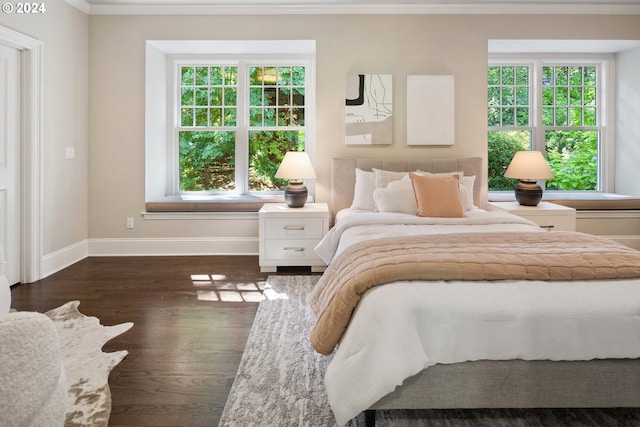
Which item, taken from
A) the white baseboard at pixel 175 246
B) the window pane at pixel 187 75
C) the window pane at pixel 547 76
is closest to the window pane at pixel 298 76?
the window pane at pixel 187 75

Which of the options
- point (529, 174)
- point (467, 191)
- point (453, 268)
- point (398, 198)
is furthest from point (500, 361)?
point (529, 174)

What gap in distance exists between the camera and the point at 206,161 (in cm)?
554

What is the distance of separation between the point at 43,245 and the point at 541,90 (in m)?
5.35

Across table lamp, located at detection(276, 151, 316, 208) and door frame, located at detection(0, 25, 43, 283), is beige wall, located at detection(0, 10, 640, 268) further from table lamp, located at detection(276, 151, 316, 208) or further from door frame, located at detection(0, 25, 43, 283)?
door frame, located at detection(0, 25, 43, 283)

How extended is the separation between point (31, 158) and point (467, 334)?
3779 mm

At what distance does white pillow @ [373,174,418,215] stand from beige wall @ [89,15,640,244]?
0.93 meters

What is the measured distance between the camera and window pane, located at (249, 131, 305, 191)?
551 centimetres

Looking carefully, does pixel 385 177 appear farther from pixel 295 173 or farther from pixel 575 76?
pixel 575 76

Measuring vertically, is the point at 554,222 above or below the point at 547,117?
below

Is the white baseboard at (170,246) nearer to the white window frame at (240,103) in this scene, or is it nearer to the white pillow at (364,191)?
the white window frame at (240,103)

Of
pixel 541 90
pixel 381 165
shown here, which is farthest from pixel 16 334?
pixel 541 90

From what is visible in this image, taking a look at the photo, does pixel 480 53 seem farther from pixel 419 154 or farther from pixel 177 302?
pixel 177 302

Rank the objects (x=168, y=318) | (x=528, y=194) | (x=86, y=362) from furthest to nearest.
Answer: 1. (x=528, y=194)
2. (x=168, y=318)
3. (x=86, y=362)

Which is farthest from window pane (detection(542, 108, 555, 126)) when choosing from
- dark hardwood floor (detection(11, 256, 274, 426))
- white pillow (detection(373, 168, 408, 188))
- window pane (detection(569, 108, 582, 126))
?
dark hardwood floor (detection(11, 256, 274, 426))
